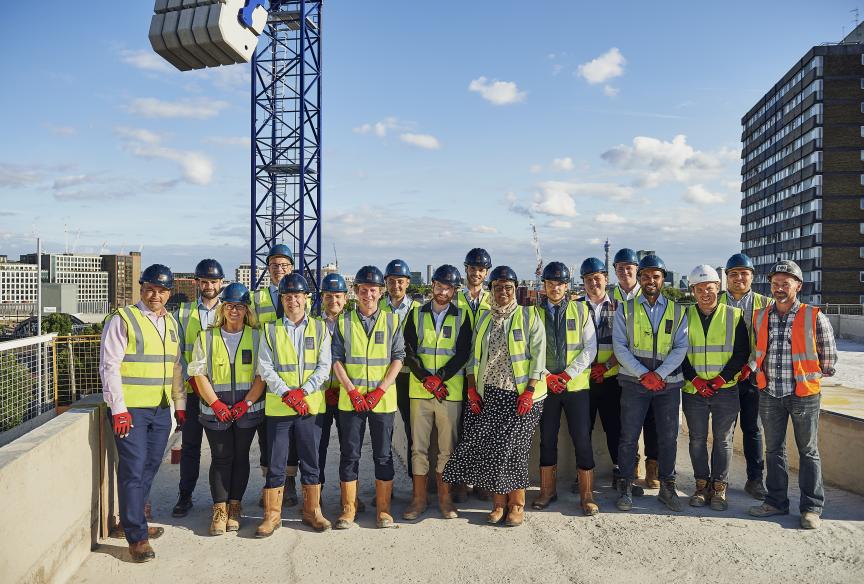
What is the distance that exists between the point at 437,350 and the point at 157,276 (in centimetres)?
237

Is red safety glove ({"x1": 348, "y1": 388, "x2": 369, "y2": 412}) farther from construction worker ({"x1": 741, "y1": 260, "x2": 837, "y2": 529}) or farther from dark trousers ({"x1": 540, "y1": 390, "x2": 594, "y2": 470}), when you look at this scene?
construction worker ({"x1": 741, "y1": 260, "x2": 837, "y2": 529})

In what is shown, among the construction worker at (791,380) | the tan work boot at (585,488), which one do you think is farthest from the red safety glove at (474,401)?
the construction worker at (791,380)

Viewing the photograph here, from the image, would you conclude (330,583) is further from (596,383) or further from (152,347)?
(596,383)

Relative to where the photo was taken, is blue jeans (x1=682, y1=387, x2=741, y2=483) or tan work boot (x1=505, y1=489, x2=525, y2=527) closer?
tan work boot (x1=505, y1=489, x2=525, y2=527)

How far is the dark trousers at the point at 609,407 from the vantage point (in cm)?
577

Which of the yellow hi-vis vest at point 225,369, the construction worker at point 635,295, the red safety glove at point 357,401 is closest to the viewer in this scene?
the yellow hi-vis vest at point 225,369

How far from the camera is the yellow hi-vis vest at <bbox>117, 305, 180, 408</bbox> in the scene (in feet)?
14.7

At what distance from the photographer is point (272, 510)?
484 cm

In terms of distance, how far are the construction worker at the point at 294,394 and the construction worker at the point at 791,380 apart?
3.80 meters

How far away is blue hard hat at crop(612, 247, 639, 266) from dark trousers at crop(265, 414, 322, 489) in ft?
11.4

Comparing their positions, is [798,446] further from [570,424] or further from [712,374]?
[570,424]

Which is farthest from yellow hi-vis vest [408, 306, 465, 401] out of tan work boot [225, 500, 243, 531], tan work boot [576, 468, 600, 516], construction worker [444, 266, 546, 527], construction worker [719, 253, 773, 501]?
construction worker [719, 253, 773, 501]

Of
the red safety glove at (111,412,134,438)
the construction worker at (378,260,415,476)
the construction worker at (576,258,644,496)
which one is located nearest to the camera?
the red safety glove at (111,412,134,438)

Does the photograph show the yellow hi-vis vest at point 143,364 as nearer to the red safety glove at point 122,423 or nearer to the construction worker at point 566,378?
the red safety glove at point 122,423
